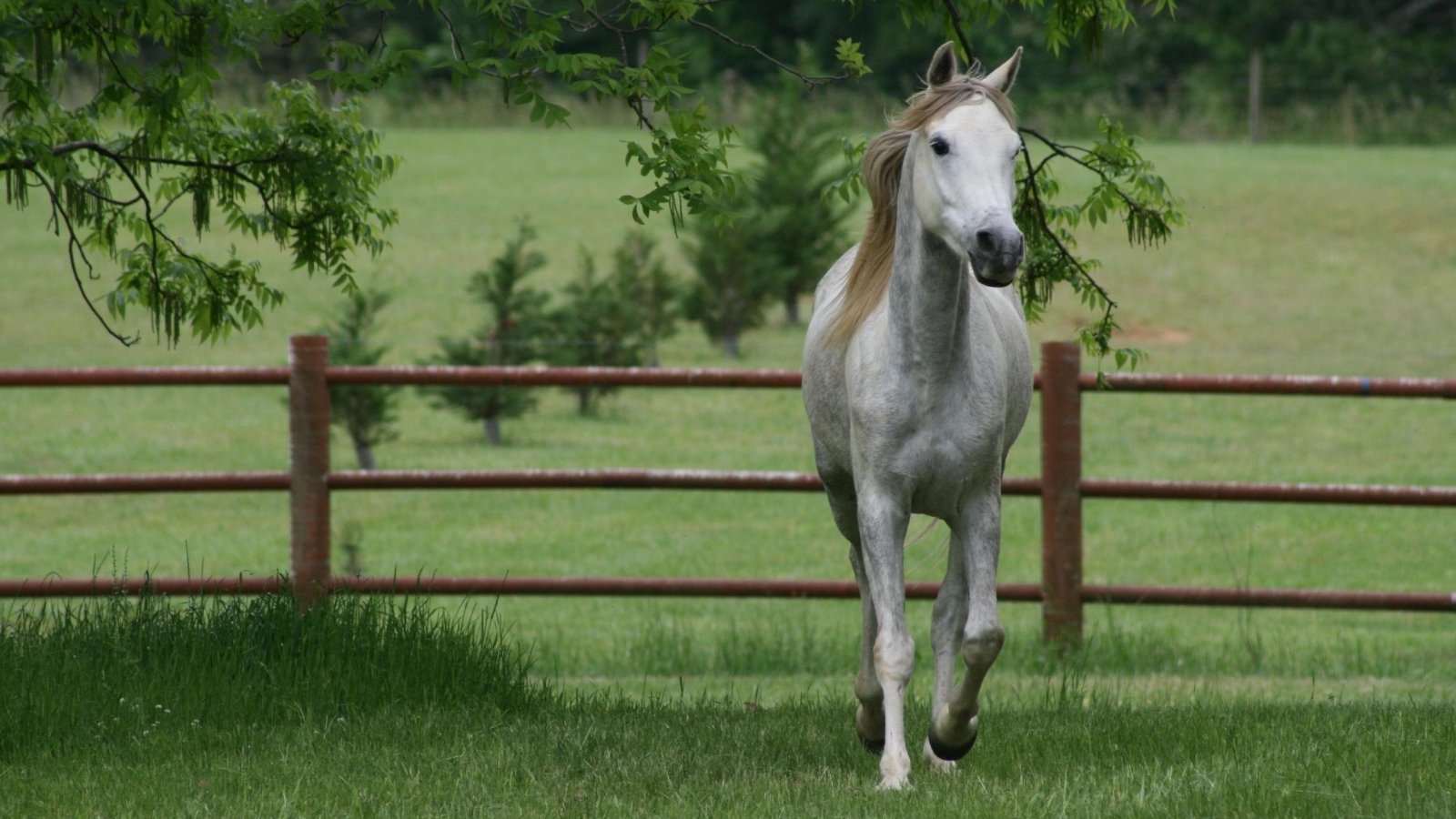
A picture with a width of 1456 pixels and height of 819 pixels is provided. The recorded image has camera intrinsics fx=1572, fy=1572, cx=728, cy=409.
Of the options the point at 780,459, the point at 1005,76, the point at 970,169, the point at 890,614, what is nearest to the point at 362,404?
the point at 780,459

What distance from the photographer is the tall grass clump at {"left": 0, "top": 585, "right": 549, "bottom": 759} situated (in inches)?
185

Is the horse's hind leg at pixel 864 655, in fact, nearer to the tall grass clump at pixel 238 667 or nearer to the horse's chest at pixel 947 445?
the horse's chest at pixel 947 445

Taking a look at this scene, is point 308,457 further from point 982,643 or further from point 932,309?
point 982,643

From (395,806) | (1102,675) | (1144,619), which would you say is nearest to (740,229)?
(1144,619)

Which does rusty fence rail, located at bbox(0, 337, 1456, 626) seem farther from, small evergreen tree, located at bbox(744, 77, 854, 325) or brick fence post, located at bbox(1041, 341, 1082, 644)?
small evergreen tree, located at bbox(744, 77, 854, 325)

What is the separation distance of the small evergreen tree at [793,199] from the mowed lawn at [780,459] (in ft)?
2.86

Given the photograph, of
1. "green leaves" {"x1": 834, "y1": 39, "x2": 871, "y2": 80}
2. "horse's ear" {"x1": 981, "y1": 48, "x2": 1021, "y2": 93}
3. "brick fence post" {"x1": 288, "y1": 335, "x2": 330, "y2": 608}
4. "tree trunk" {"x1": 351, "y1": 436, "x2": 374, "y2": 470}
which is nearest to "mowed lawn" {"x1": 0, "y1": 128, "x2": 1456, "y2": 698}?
"tree trunk" {"x1": 351, "y1": 436, "x2": 374, "y2": 470}

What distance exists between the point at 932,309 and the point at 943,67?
2.08ft

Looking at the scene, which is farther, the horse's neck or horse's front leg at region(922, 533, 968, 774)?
horse's front leg at region(922, 533, 968, 774)

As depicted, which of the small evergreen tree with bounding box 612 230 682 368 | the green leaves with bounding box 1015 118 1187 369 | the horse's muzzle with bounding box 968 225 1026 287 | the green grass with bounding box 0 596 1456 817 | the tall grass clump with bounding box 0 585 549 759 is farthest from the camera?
the small evergreen tree with bounding box 612 230 682 368

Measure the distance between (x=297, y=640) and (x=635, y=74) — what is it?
2.20 m

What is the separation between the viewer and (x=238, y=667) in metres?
5.02

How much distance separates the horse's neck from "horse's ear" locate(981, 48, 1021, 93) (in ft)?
1.13

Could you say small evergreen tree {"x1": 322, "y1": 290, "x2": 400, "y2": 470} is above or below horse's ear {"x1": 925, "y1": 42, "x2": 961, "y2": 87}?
below
